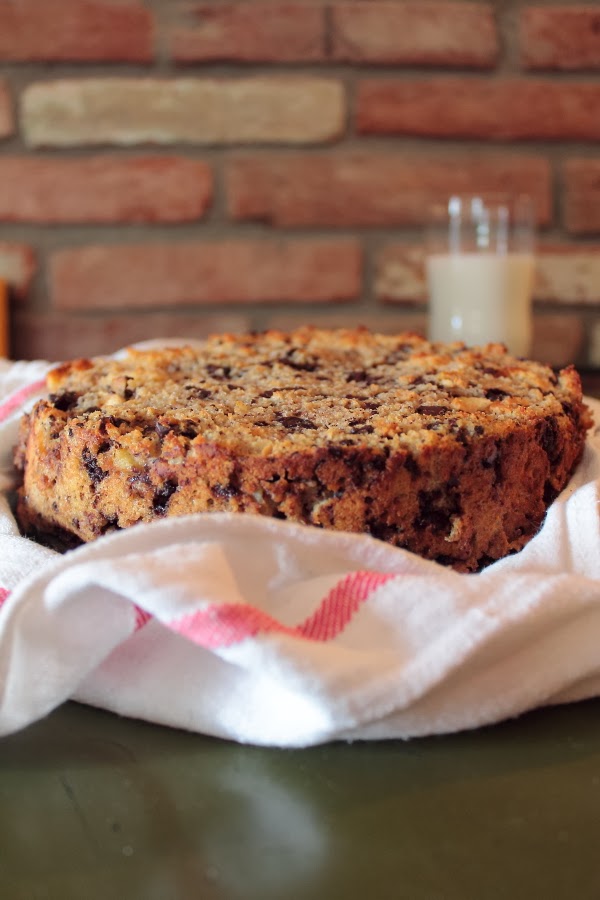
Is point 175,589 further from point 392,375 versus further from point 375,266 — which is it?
point 375,266

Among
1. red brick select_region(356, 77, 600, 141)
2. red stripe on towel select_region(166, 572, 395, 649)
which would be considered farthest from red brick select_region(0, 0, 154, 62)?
red stripe on towel select_region(166, 572, 395, 649)

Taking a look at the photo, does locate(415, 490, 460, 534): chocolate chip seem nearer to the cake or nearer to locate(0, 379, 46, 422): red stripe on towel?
the cake

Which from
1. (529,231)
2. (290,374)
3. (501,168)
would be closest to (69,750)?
→ (290,374)

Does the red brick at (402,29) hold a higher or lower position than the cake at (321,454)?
higher

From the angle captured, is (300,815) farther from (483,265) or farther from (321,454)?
(483,265)

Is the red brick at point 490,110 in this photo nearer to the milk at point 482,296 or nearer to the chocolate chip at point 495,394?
the milk at point 482,296

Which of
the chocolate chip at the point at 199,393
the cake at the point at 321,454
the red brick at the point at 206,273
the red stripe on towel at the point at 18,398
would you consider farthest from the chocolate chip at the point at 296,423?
the red brick at the point at 206,273

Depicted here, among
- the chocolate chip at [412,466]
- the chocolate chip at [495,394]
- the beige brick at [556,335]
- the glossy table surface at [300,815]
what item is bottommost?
the beige brick at [556,335]
